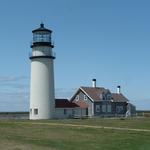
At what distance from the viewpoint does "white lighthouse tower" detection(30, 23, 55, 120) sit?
59.3 m

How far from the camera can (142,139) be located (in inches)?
1166

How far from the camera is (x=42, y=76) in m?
59.3

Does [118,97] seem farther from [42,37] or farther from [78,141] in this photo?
[78,141]

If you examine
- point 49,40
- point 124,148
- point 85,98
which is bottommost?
point 124,148

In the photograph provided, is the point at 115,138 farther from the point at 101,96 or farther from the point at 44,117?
the point at 101,96

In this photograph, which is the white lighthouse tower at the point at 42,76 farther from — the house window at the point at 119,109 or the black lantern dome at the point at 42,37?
the house window at the point at 119,109

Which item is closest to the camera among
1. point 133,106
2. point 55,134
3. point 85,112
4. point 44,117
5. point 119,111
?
point 55,134

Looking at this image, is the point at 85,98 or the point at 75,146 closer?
the point at 75,146

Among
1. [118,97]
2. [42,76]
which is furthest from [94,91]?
[42,76]

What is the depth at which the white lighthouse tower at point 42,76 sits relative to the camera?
59344 mm

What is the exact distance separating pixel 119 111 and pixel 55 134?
48.5 metres

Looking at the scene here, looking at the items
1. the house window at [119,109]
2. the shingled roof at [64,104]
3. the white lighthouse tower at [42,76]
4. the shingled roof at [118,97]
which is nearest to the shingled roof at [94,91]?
the shingled roof at [118,97]

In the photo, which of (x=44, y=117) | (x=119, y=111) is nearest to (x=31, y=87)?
(x=44, y=117)

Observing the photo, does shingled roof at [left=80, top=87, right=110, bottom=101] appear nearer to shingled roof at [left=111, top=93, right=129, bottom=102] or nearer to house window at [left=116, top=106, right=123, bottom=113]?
shingled roof at [left=111, top=93, right=129, bottom=102]
